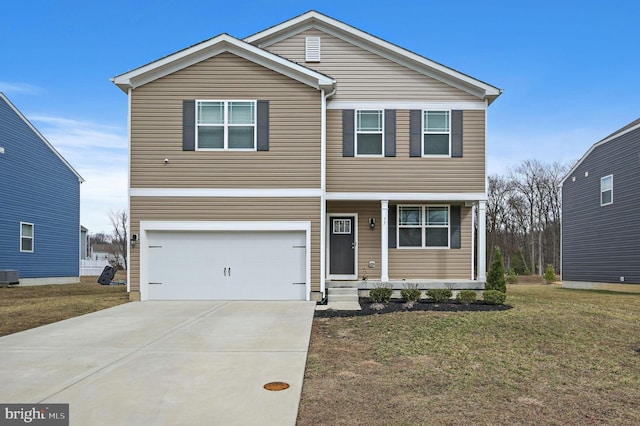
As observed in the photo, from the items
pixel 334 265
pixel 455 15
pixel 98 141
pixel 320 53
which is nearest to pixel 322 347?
pixel 334 265

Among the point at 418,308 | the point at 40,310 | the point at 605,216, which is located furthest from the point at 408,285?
the point at 605,216

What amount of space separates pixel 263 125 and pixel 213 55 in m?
2.29

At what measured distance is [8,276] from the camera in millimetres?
21266

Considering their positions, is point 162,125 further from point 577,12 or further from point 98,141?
point 98,141

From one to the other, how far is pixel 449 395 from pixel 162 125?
424 inches

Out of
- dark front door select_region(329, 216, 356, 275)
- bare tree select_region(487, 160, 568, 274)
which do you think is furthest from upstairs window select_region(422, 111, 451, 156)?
bare tree select_region(487, 160, 568, 274)

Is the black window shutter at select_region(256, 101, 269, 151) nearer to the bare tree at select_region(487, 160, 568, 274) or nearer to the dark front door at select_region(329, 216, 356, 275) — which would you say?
the dark front door at select_region(329, 216, 356, 275)

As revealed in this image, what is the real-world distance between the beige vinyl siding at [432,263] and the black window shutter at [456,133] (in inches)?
81.8

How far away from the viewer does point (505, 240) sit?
4494cm

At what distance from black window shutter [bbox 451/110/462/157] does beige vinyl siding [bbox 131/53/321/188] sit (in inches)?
157

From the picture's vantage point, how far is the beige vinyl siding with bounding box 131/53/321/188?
14023 millimetres

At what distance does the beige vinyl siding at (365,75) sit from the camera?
15.6 metres

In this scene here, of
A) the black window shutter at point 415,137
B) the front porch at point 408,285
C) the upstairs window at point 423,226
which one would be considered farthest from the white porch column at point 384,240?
the black window shutter at point 415,137

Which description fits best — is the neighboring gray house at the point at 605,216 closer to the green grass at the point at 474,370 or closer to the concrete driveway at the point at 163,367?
the green grass at the point at 474,370
